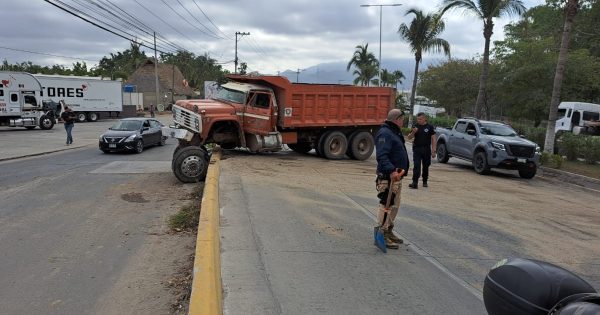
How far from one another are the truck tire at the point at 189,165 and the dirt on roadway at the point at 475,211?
30.2 inches

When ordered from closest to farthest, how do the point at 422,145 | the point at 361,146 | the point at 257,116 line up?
the point at 422,145, the point at 257,116, the point at 361,146

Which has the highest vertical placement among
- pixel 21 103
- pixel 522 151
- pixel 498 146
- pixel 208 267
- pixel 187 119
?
pixel 187 119

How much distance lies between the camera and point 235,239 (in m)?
6.05

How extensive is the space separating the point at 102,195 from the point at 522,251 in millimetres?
7959

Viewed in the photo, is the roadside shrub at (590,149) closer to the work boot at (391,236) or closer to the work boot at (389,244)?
the work boot at (391,236)

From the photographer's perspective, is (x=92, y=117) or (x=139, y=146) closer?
(x=139, y=146)

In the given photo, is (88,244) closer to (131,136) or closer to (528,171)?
(528,171)

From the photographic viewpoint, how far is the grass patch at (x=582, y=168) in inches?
649

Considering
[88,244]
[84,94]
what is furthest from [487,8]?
[84,94]

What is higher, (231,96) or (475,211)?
(231,96)

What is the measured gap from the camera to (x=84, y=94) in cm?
4450

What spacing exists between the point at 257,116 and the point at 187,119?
204 cm

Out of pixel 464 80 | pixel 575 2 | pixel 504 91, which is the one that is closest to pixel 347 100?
pixel 575 2

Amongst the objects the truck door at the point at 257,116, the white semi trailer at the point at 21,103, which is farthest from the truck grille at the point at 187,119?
the white semi trailer at the point at 21,103
